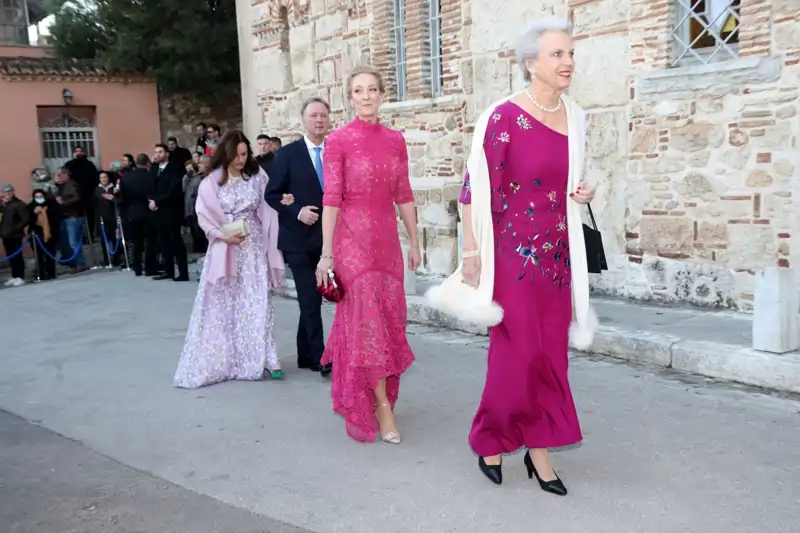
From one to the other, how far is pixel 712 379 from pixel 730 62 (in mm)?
2899

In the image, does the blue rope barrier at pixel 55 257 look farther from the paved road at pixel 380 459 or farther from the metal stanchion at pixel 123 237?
the paved road at pixel 380 459

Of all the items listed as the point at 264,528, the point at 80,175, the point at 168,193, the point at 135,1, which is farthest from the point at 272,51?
the point at 264,528

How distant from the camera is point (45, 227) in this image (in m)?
13.5

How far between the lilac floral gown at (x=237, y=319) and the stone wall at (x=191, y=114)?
15.1 metres

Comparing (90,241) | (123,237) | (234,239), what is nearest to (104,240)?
(123,237)

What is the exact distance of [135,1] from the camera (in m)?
19.5

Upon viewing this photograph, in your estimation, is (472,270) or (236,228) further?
(236,228)

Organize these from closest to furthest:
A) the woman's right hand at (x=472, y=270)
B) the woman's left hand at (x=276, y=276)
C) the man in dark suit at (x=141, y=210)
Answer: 1. the woman's right hand at (x=472, y=270)
2. the woman's left hand at (x=276, y=276)
3. the man in dark suit at (x=141, y=210)

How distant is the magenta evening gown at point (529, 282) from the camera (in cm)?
362

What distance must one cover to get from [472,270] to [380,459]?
1226mm

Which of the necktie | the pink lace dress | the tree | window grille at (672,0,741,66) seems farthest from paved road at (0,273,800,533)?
the tree

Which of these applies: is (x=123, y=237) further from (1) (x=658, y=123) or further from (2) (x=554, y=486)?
(2) (x=554, y=486)

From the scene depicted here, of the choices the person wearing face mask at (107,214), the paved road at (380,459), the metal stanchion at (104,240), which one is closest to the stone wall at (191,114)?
the person wearing face mask at (107,214)

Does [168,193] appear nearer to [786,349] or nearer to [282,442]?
[282,442]
